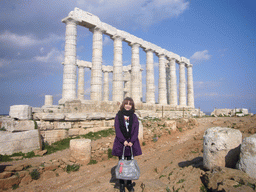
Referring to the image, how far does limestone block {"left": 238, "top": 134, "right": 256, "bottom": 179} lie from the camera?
318cm

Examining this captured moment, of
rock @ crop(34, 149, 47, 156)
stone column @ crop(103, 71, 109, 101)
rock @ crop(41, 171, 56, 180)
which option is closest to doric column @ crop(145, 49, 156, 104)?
stone column @ crop(103, 71, 109, 101)

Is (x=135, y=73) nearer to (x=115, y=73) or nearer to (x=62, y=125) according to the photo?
(x=115, y=73)

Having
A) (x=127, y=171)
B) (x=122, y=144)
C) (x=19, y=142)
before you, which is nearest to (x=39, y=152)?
(x=19, y=142)

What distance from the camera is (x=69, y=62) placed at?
16906 mm

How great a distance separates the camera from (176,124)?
13.0m

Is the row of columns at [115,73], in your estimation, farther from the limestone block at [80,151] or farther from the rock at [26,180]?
the rock at [26,180]

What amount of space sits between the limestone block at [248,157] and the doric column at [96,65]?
1636 cm

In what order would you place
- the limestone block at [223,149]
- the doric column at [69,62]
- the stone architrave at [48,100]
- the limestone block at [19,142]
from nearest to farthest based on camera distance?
the limestone block at [223,149] → the limestone block at [19,142] → the doric column at [69,62] → the stone architrave at [48,100]

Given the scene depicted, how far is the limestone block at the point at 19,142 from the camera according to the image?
710 centimetres

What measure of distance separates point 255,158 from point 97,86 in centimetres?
1705

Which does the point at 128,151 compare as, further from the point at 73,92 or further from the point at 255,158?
the point at 73,92

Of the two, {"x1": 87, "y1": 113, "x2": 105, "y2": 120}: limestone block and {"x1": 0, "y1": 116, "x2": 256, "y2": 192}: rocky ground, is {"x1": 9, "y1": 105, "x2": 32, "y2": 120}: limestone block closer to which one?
{"x1": 0, "y1": 116, "x2": 256, "y2": 192}: rocky ground

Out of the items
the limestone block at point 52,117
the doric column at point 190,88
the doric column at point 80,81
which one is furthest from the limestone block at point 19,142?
the doric column at point 190,88

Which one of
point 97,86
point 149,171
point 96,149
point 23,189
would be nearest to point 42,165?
point 23,189
